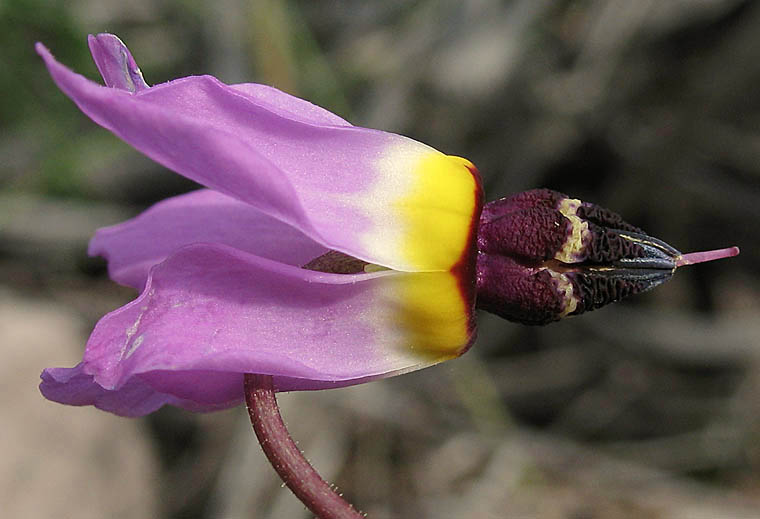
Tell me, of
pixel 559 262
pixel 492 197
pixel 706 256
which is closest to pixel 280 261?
pixel 559 262

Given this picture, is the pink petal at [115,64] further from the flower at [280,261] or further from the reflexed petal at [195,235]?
the reflexed petal at [195,235]

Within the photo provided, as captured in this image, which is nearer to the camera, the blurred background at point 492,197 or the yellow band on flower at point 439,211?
the yellow band on flower at point 439,211

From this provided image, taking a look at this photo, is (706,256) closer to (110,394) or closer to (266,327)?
(266,327)

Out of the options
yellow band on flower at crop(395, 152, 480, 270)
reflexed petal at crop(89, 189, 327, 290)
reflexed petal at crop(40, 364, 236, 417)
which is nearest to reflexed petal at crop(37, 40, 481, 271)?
yellow band on flower at crop(395, 152, 480, 270)

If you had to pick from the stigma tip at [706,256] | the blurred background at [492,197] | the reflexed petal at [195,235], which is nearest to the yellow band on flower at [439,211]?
the reflexed petal at [195,235]

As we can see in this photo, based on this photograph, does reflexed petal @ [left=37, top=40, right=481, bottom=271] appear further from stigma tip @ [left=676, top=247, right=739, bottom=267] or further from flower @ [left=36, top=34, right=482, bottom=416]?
stigma tip @ [left=676, top=247, right=739, bottom=267]

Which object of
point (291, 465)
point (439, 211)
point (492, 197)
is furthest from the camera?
point (492, 197)

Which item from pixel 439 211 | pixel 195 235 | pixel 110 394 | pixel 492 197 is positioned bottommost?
pixel 492 197

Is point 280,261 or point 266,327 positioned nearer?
point 266,327

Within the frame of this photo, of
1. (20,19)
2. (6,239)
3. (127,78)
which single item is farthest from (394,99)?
(127,78)
